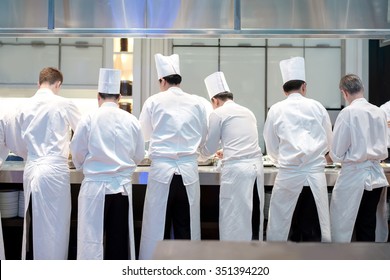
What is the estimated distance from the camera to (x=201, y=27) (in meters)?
2.47

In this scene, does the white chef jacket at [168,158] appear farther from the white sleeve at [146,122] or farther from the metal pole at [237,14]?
the metal pole at [237,14]

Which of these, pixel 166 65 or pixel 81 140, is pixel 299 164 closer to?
pixel 166 65

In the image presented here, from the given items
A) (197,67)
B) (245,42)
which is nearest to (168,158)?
(197,67)

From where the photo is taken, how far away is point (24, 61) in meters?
4.83

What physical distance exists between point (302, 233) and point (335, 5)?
1357mm

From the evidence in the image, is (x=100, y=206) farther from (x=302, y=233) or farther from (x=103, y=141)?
(x=302, y=233)

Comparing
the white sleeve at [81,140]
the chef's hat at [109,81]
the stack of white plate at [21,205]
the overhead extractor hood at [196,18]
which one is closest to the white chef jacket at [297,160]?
the overhead extractor hood at [196,18]

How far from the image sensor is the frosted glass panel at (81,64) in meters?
4.81

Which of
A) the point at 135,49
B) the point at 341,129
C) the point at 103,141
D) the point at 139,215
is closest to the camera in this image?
the point at 103,141

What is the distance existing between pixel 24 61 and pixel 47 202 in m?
2.77

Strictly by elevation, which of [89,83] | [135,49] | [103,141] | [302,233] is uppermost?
[135,49]

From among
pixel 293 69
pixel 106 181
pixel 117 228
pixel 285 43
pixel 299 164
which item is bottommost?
pixel 117 228

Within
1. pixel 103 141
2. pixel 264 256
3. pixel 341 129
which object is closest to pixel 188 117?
pixel 103 141

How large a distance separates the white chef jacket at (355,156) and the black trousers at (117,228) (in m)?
1.29
